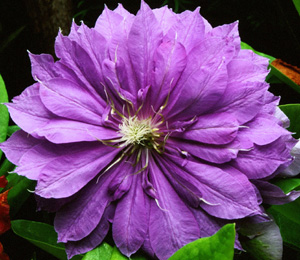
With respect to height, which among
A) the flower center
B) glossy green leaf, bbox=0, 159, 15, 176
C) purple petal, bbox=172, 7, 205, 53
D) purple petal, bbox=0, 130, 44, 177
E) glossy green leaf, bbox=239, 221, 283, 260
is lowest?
glossy green leaf, bbox=0, 159, 15, 176

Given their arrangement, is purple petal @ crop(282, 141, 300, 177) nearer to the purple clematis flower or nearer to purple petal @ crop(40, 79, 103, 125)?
the purple clematis flower

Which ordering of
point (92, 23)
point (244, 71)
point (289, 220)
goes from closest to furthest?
point (244, 71) < point (289, 220) < point (92, 23)

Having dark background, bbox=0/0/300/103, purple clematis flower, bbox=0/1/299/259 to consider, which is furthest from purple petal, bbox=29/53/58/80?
dark background, bbox=0/0/300/103

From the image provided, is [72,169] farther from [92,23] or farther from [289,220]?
[92,23]

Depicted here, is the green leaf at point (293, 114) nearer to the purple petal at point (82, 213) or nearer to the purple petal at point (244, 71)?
the purple petal at point (244, 71)

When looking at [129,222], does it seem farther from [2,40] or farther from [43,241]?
[2,40]

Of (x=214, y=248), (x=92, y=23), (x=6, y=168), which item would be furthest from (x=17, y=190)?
(x=92, y=23)
